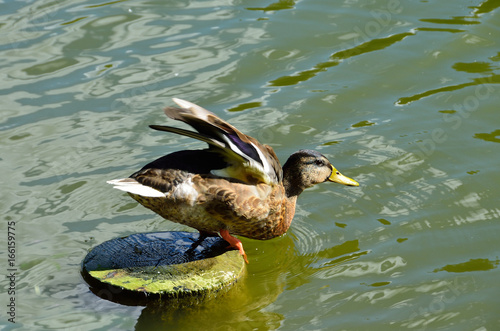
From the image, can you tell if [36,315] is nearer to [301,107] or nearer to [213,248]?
[213,248]

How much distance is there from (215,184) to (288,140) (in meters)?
2.37

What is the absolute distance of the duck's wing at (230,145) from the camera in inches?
217

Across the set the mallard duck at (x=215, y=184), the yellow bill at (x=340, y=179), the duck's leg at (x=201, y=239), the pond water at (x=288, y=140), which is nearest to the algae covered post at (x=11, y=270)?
the pond water at (x=288, y=140)

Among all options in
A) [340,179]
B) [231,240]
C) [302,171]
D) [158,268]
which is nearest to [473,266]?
[340,179]

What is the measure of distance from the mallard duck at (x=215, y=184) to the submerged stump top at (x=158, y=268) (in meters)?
0.17

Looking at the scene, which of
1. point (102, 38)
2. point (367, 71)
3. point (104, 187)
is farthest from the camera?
point (102, 38)

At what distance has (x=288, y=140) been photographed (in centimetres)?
810

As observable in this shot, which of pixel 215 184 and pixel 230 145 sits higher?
pixel 230 145

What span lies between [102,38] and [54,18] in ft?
2.78

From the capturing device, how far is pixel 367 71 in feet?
30.3

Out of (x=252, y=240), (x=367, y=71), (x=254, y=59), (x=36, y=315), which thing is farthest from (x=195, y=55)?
(x=36, y=315)

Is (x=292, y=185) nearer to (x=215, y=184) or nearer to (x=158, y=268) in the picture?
(x=215, y=184)

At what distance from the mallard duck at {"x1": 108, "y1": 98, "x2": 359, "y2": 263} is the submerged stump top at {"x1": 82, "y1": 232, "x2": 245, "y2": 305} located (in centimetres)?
17

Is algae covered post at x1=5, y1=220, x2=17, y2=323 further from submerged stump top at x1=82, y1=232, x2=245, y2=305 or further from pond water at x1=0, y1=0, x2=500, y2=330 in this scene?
submerged stump top at x1=82, y1=232, x2=245, y2=305
